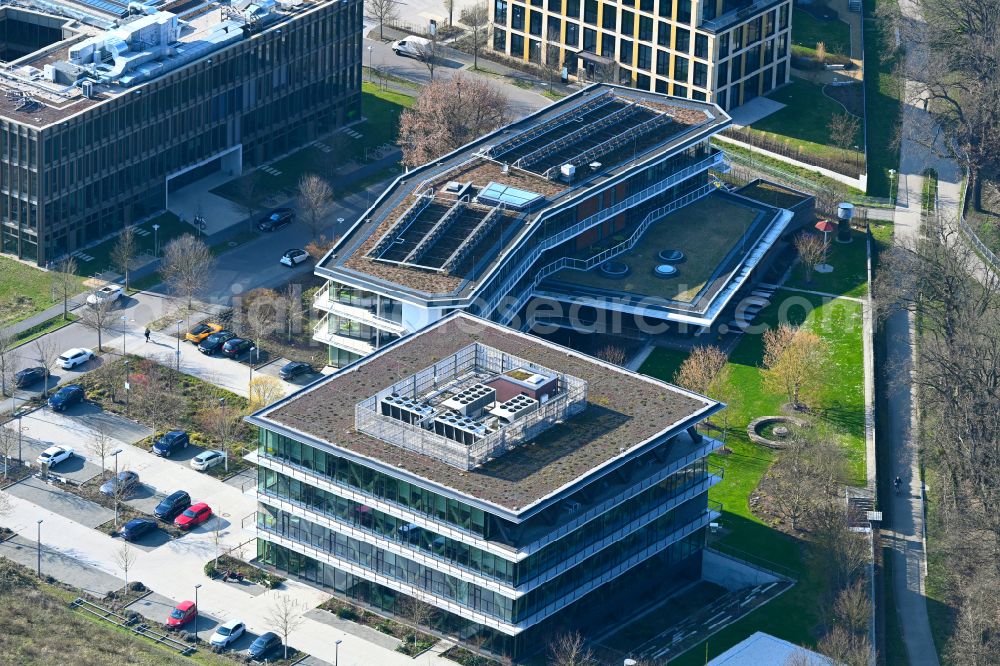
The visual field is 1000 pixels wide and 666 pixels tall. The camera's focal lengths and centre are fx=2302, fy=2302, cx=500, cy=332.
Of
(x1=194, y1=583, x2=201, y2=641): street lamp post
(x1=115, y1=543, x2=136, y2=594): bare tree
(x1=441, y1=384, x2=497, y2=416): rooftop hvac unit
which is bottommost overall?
(x1=194, y1=583, x2=201, y2=641): street lamp post

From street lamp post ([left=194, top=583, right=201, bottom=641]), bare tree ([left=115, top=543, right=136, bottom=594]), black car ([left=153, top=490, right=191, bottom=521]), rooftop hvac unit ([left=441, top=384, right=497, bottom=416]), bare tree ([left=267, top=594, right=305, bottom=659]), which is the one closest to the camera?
bare tree ([left=267, top=594, right=305, bottom=659])

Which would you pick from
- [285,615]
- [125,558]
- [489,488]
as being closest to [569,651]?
[489,488]

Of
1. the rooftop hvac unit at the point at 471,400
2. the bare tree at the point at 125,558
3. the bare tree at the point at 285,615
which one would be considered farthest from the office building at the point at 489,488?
the bare tree at the point at 125,558

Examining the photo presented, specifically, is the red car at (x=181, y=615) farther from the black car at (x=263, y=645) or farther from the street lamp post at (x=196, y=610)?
the black car at (x=263, y=645)

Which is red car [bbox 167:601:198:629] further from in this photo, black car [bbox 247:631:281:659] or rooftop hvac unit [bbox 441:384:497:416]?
rooftop hvac unit [bbox 441:384:497:416]

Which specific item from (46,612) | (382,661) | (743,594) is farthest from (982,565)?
(46,612)

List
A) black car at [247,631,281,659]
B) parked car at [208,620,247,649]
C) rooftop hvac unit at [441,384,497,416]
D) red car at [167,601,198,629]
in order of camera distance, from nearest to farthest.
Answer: black car at [247,631,281,659] → parked car at [208,620,247,649] → red car at [167,601,198,629] → rooftop hvac unit at [441,384,497,416]

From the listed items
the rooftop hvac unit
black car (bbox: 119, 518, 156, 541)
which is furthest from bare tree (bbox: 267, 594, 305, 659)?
the rooftop hvac unit

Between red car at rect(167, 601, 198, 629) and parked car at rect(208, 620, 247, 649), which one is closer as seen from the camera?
parked car at rect(208, 620, 247, 649)
